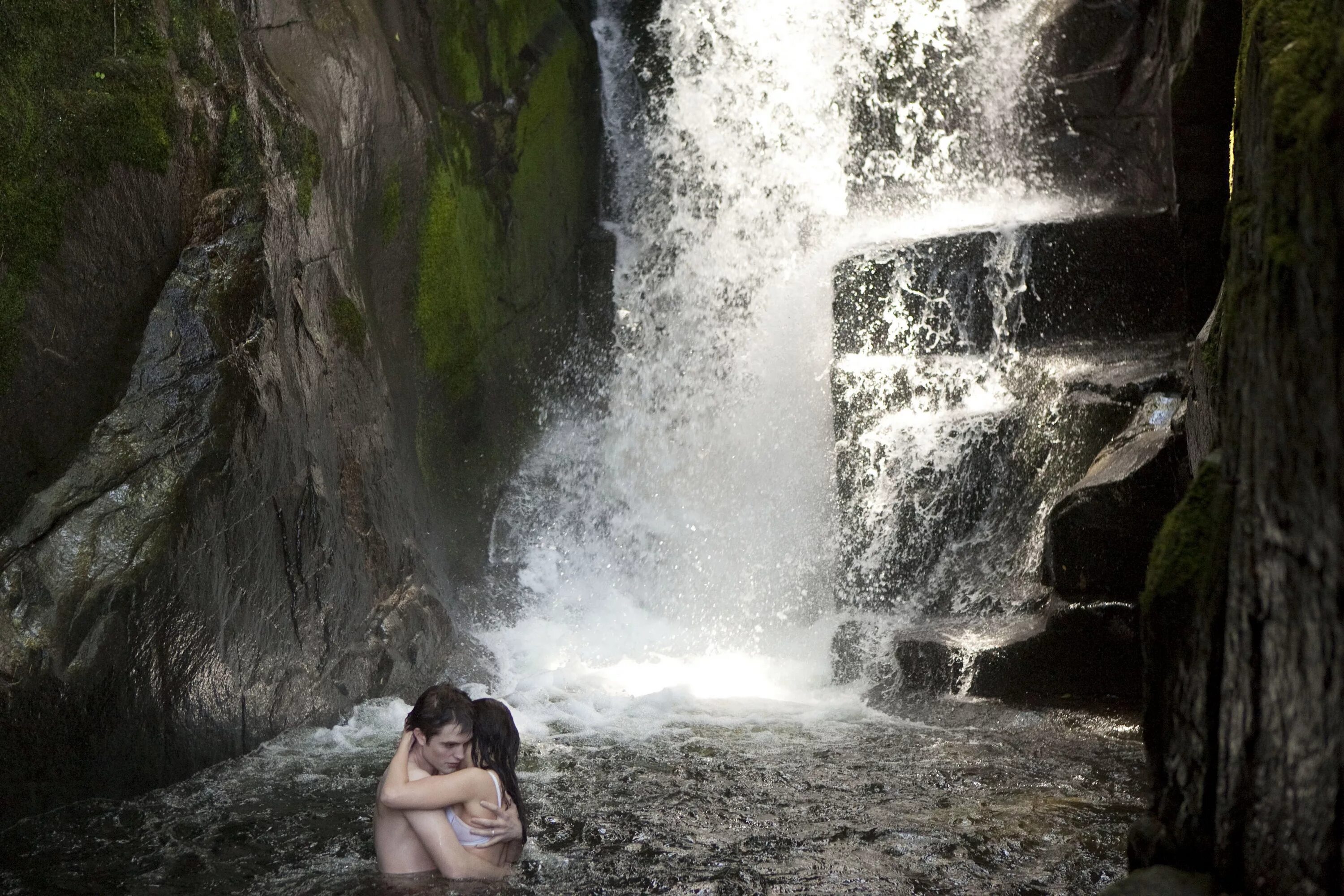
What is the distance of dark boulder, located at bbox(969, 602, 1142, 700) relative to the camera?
277 inches

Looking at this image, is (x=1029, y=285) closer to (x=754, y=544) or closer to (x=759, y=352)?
(x=759, y=352)

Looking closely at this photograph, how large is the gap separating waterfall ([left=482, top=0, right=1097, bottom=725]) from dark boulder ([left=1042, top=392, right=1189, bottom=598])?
1416 millimetres

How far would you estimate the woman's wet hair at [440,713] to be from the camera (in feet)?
14.4

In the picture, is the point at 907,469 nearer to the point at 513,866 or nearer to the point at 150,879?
the point at 513,866

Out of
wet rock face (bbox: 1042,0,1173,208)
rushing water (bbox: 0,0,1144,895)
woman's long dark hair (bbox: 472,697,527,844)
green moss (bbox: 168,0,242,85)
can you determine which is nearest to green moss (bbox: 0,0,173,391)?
green moss (bbox: 168,0,242,85)

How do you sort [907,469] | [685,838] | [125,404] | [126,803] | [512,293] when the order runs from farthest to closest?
[512,293] < [907,469] < [125,404] < [126,803] < [685,838]

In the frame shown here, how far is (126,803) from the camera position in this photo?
5.40 metres

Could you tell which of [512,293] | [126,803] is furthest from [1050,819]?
[512,293]

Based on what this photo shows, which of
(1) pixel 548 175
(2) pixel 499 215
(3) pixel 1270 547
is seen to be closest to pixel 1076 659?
(3) pixel 1270 547

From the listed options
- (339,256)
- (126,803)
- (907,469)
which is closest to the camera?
(126,803)

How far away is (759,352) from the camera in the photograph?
11789 millimetres

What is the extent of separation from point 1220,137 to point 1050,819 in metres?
6.24

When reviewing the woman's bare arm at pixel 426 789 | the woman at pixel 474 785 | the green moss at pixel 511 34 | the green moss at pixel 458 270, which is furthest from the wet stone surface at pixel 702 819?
the green moss at pixel 511 34

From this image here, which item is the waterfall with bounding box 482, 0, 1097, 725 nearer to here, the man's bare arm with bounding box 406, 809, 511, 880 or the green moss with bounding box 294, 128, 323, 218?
the man's bare arm with bounding box 406, 809, 511, 880
